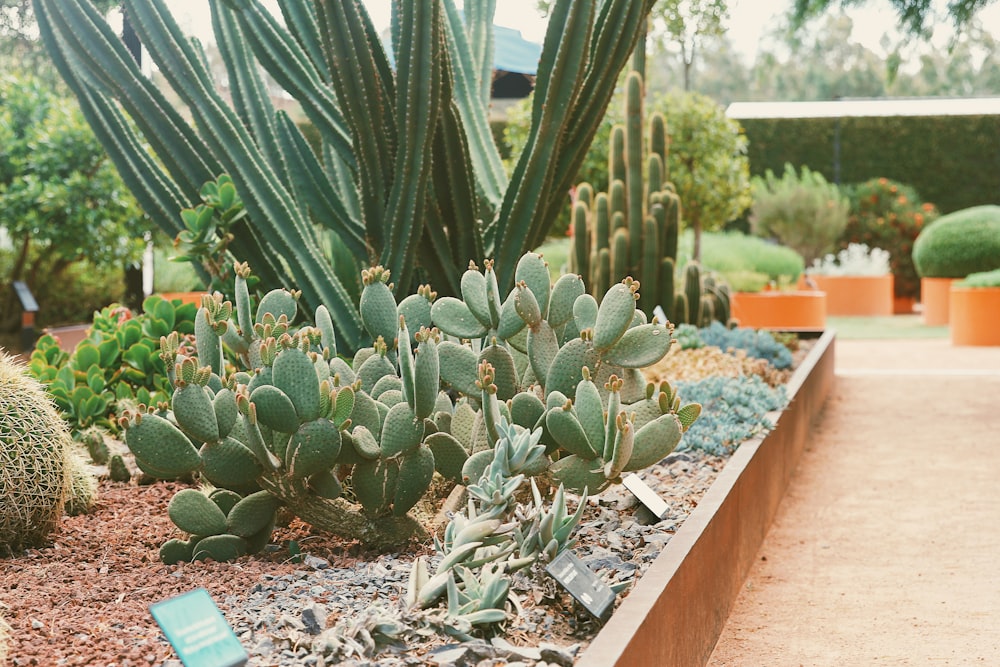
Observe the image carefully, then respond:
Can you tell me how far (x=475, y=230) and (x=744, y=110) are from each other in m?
16.5

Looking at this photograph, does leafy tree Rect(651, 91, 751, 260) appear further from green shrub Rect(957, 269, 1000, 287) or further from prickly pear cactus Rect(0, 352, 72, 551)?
prickly pear cactus Rect(0, 352, 72, 551)

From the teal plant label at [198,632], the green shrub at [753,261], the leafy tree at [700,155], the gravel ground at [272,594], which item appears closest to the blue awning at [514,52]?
the leafy tree at [700,155]

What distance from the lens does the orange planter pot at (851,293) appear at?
14.1m

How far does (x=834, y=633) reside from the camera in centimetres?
298

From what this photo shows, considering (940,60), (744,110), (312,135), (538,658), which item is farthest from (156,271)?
(940,60)

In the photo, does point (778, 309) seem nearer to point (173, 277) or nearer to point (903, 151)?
point (173, 277)

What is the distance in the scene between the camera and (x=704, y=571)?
2.75 meters

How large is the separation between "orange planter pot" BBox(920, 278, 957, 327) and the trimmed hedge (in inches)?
184

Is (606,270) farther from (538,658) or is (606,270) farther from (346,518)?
(538,658)

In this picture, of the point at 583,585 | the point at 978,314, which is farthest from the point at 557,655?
the point at 978,314

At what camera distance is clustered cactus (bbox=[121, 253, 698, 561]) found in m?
2.40

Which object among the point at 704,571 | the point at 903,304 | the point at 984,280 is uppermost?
the point at 704,571

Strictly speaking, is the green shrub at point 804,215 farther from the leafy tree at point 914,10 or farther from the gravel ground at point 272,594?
the gravel ground at point 272,594

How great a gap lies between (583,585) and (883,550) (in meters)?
2.07
